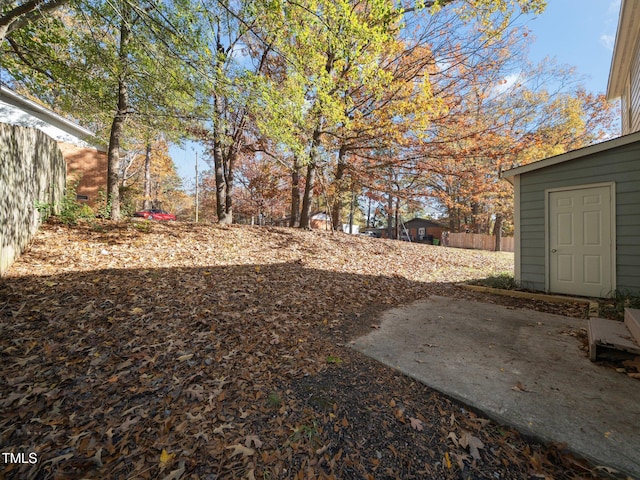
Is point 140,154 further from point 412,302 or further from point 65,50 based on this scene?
point 412,302

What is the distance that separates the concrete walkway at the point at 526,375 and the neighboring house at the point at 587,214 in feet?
5.38

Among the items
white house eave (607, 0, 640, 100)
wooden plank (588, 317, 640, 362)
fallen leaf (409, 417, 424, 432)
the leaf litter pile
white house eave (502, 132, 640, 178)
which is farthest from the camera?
white house eave (607, 0, 640, 100)

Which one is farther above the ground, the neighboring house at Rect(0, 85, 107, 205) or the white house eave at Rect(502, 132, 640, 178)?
the neighboring house at Rect(0, 85, 107, 205)

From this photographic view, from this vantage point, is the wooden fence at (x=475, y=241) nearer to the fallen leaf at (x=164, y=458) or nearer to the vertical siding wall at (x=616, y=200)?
the vertical siding wall at (x=616, y=200)

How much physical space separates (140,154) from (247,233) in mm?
22208

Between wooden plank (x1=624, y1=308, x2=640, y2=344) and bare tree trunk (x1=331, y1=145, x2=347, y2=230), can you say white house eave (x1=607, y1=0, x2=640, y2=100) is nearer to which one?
wooden plank (x1=624, y1=308, x2=640, y2=344)

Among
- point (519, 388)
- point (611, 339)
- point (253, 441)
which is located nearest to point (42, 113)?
point (253, 441)

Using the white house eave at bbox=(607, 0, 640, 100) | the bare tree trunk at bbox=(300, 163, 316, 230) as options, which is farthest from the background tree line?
the white house eave at bbox=(607, 0, 640, 100)

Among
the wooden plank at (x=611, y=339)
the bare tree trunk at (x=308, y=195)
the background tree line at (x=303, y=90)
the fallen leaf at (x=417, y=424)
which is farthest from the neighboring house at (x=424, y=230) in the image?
the fallen leaf at (x=417, y=424)

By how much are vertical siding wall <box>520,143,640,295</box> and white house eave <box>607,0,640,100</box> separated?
279 cm

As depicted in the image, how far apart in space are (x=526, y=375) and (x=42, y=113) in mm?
16169

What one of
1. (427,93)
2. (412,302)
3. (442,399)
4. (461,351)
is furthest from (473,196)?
(442,399)

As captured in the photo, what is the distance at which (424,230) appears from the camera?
115ft

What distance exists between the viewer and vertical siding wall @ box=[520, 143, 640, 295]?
15.0 feet
